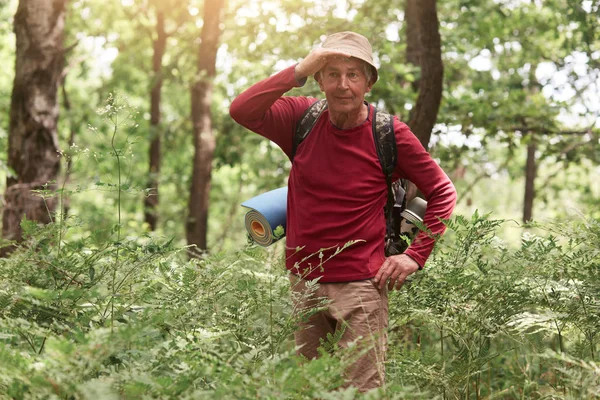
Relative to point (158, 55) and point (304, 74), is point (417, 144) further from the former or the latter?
point (158, 55)

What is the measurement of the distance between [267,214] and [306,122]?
64 cm

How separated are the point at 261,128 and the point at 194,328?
1355 millimetres

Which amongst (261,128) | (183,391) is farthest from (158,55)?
(183,391)

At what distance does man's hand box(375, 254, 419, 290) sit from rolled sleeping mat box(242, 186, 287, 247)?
76 cm

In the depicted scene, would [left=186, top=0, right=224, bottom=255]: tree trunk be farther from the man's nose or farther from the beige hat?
the man's nose

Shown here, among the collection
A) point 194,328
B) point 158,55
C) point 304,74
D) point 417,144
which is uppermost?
point 158,55

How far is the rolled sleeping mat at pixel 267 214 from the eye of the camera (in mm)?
4539

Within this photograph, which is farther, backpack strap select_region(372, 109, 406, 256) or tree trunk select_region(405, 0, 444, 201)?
tree trunk select_region(405, 0, 444, 201)

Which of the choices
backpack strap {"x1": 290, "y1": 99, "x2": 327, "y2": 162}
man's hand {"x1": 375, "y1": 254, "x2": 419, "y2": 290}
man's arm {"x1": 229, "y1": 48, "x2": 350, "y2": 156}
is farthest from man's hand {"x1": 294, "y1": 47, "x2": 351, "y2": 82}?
man's hand {"x1": 375, "y1": 254, "x2": 419, "y2": 290}

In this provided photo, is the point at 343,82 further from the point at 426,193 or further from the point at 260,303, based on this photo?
the point at 260,303

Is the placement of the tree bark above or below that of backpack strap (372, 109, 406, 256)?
above

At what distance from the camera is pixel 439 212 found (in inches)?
163

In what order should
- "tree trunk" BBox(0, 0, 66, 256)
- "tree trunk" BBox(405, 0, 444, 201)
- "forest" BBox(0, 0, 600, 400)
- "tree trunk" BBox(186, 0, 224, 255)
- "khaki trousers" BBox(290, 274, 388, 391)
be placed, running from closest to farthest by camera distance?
"forest" BBox(0, 0, 600, 400)
"khaki trousers" BBox(290, 274, 388, 391)
"tree trunk" BBox(405, 0, 444, 201)
"tree trunk" BBox(0, 0, 66, 256)
"tree trunk" BBox(186, 0, 224, 255)

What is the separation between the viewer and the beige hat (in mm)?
4109
